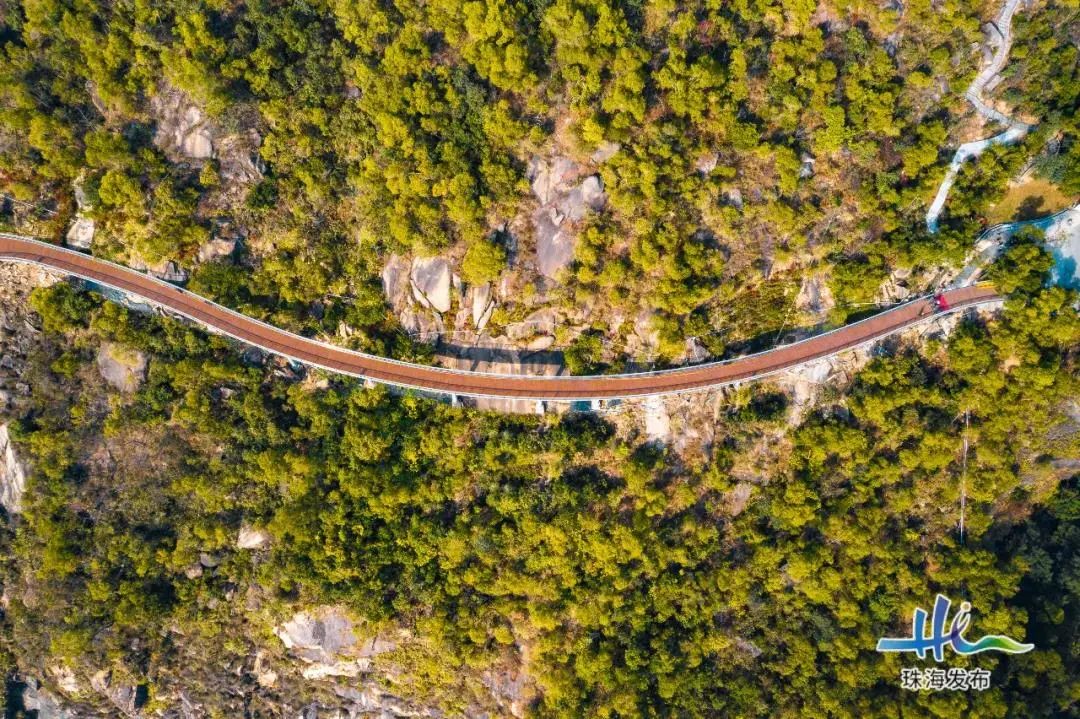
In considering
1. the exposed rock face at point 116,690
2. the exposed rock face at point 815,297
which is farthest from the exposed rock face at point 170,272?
the exposed rock face at point 815,297

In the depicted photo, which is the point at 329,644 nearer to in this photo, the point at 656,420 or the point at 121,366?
the point at 121,366

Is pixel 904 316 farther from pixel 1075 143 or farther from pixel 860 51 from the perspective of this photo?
pixel 860 51

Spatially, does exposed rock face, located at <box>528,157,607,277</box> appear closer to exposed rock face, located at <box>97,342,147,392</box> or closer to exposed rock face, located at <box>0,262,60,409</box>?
exposed rock face, located at <box>97,342,147,392</box>

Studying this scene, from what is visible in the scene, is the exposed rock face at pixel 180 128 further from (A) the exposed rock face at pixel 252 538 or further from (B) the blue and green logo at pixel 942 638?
(B) the blue and green logo at pixel 942 638

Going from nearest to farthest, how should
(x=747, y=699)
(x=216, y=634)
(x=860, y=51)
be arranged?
(x=860, y=51), (x=747, y=699), (x=216, y=634)

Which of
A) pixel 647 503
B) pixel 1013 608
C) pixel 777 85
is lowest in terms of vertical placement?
pixel 1013 608

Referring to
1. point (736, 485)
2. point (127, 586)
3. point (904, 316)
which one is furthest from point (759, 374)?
point (127, 586)
